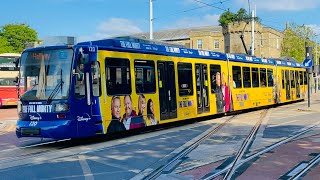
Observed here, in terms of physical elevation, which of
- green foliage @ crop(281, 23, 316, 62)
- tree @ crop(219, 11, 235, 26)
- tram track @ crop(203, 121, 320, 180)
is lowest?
tram track @ crop(203, 121, 320, 180)

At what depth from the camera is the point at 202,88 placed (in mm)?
17016

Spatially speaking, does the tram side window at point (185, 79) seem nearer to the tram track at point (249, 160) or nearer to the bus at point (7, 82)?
the tram track at point (249, 160)

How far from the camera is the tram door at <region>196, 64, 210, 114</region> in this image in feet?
55.0

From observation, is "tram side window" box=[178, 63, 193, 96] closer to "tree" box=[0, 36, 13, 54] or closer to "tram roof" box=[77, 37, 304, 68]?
"tram roof" box=[77, 37, 304, 68]

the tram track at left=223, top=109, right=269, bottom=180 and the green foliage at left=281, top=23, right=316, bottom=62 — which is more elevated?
the green foliage at left=281, top=23, right=316, bottom=62

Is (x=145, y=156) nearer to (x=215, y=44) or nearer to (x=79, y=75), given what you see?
(x=79, y=75)

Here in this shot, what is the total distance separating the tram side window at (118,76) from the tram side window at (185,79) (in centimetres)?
320

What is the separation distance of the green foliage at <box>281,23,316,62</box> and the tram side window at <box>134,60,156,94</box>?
62.0 metres

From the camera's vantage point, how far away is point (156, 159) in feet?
28.7

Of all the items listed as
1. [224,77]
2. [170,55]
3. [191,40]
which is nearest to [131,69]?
[170,55]

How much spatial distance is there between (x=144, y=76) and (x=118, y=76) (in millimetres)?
1364

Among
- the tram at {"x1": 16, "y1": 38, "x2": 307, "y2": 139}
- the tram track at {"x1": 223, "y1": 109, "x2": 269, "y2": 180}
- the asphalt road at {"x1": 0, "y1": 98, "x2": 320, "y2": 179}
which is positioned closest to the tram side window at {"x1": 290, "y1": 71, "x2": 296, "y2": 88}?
the tram at {"x1": 16, "y1": 38, "x2": 307, "y2": 139}

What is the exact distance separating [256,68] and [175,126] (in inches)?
359

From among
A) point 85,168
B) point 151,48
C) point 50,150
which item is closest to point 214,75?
point 151,48
